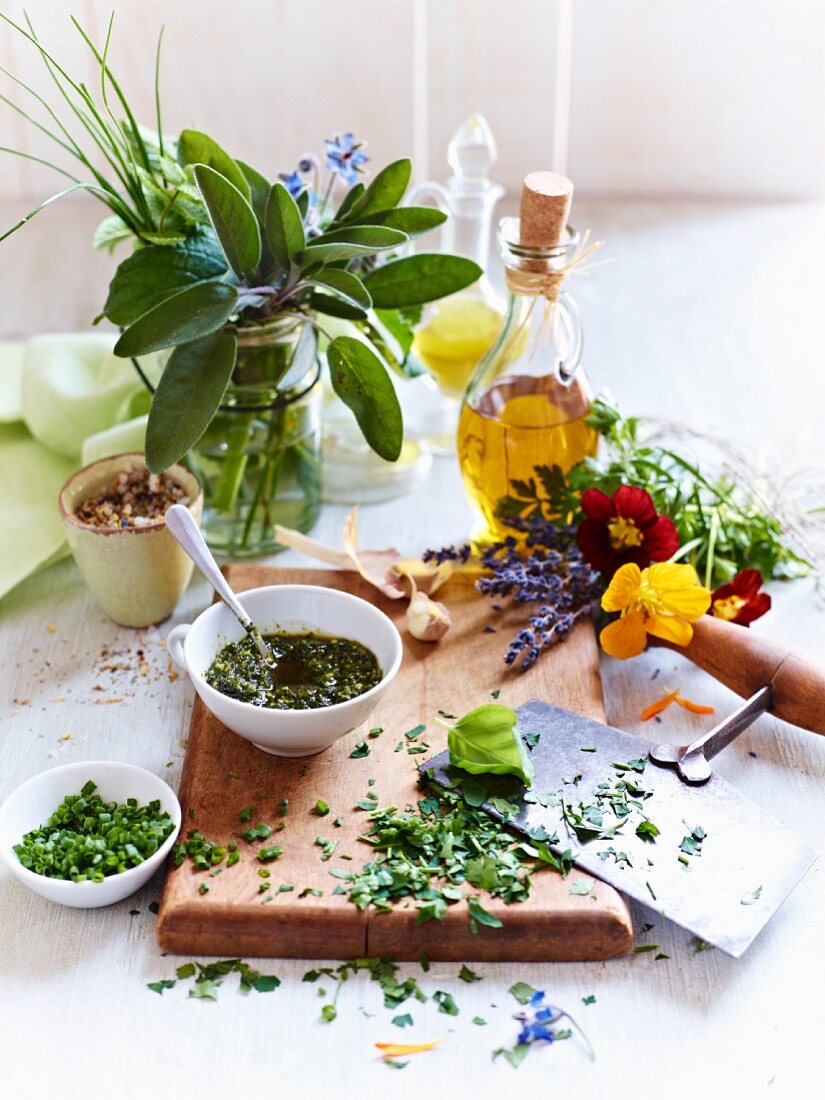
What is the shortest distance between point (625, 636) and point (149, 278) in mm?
557

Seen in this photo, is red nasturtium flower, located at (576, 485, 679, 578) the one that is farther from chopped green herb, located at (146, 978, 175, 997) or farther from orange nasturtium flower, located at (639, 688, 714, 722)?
chopped green herb, located at (146, 978, 175, 997)

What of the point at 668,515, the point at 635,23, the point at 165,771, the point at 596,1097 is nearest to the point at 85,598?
the point at 165,771

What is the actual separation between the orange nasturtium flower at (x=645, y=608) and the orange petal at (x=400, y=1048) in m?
0.44

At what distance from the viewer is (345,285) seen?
112 cm

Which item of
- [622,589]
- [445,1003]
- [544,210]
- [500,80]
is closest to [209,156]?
[544,210]

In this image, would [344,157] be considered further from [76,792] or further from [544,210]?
[76,792]

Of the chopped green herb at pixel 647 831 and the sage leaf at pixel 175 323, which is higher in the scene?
the sage leaf at pixel 175 323

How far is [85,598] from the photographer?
1.31 meters

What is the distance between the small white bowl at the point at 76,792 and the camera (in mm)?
895

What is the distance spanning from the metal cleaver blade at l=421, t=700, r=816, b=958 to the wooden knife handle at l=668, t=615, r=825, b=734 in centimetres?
14

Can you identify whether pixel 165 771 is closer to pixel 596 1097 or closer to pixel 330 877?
pixel 330 877

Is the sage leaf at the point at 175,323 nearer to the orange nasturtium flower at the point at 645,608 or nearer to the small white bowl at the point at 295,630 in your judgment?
the small white bowl at the point at 295,630

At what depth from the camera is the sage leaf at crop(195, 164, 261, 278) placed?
3.37 ft

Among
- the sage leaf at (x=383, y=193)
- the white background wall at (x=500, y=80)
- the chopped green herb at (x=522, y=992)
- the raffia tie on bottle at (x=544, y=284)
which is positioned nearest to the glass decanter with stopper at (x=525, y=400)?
the raffia tie on bottle at (x=544, y=284)
